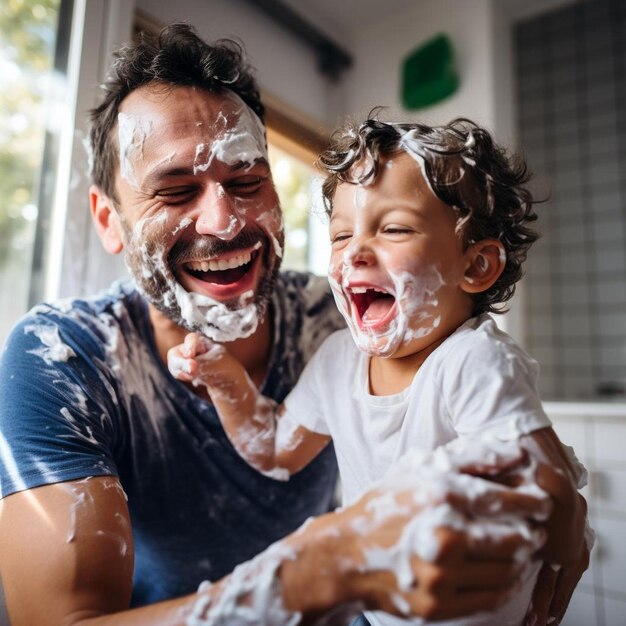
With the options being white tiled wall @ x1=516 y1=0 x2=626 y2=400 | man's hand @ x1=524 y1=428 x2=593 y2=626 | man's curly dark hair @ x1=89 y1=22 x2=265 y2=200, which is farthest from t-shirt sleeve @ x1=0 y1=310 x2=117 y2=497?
white tiled wall @ x1=516 y1=0 x2=626 y2=400

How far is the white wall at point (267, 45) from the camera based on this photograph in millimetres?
943

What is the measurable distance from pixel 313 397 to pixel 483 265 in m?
0.29

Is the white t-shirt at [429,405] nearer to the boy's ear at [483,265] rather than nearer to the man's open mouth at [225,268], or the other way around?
the boy's ear at [483,265]

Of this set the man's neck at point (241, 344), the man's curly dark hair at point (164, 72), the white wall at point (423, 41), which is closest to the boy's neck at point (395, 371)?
the man's neck at point (241, 344)

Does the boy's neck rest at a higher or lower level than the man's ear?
lower

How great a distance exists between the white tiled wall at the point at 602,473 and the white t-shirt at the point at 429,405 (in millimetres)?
560

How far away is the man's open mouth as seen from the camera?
0.68 m

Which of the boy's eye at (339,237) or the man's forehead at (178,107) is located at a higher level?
the man's forehead at (178,107)

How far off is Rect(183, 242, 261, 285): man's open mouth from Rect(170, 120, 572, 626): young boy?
0.14m

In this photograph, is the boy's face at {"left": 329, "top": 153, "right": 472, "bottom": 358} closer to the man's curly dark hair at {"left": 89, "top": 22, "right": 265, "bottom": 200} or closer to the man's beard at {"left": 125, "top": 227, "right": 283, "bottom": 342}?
the man's beard at {"left": 125, "top": 227, "right": 283, "bottom": 342}

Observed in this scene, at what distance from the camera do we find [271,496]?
797mm

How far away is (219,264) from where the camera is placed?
676mm

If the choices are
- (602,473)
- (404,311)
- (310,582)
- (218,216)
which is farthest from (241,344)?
(602,473)

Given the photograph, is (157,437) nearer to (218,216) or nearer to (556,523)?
(218,216)
